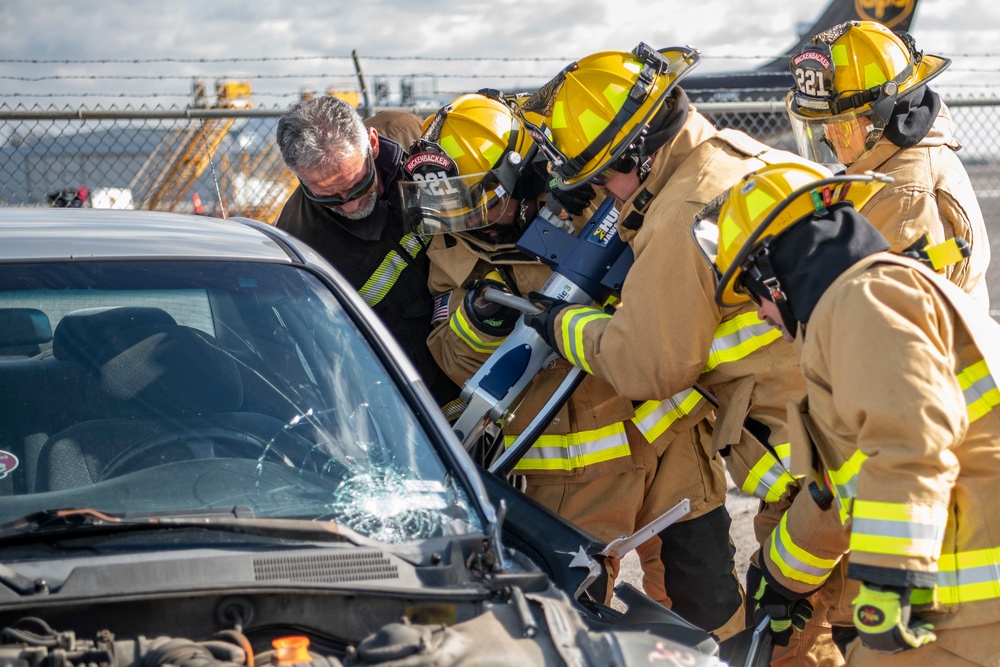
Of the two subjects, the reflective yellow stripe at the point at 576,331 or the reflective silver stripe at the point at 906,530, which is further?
the reflective yellow stripe at the point at 576,331

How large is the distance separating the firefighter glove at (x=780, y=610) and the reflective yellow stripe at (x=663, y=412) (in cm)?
62

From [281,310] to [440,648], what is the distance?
106 cm

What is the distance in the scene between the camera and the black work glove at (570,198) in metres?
3.08

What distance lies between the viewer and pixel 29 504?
2.01 m

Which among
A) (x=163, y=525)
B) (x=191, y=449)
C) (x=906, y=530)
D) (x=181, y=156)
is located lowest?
(x=906, y=530)

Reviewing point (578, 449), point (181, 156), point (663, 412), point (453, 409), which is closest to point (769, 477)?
point (663, 412)

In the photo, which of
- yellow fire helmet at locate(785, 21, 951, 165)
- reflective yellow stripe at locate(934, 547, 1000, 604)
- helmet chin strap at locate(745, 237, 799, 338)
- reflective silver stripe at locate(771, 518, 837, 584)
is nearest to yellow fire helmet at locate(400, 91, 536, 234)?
yellow fire helmet at locate(785, 21, 951, 165)

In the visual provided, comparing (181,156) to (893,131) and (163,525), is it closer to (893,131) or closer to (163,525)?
(893,131)

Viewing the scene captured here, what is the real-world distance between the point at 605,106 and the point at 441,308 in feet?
3.12

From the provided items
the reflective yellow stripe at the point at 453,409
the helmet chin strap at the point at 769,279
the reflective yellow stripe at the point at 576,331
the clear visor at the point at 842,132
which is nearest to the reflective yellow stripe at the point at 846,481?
the helmet chin strap at the point at 769,279

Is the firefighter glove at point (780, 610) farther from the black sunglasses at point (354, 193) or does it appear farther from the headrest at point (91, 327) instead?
the black sunglasses at point (354, 193)

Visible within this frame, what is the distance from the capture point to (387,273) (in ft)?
12.0

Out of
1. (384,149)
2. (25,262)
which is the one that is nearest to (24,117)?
(384,149)

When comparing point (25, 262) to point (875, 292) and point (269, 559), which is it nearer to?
point (269, 559)
